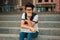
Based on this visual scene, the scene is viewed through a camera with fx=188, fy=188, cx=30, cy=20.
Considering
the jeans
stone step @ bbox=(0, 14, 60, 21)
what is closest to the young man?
→ the jeans

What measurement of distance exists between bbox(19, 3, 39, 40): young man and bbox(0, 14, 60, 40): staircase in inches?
13.0

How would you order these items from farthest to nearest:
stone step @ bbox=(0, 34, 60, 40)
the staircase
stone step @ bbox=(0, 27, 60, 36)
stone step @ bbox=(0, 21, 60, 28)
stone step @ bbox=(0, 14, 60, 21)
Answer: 1. stone step @ bbox=(0, 14, 60, 21)
2. stone step @ bbox=(0, 21, 60, 28)
3. stone step @ bbox=(0, 27, 60, 36)
4. the staircase
5. stone step @ bbox=(0, 34, 60, 40)

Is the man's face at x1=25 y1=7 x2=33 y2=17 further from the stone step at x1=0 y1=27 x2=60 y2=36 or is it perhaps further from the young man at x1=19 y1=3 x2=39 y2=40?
the stone step at x1=0 y1=27 x2=60 y2=36

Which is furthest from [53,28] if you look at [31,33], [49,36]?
[31,33]

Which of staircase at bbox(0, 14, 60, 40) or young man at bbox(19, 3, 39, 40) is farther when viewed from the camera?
staircase at bbox(0, 14, 60, 40)

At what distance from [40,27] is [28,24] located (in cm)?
92

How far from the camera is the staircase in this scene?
3.65m

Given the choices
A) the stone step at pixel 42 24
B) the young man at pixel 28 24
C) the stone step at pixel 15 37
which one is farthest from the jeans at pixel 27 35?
the stone step at pixel 42 24

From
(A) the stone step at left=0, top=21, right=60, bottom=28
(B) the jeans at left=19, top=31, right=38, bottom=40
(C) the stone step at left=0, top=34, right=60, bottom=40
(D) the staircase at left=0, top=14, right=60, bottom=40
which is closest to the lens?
(B) the jeans at left=19, top=31, right=38, bottom=40

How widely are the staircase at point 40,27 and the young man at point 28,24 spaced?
33 cm

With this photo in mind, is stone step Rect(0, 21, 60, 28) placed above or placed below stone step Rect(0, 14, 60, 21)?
below

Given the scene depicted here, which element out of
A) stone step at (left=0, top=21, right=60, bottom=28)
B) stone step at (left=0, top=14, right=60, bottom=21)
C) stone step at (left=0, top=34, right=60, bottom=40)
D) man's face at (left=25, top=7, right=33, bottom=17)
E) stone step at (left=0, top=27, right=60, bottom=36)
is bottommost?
→ stone step at (left=0, top=34, right=60, bottom=40)

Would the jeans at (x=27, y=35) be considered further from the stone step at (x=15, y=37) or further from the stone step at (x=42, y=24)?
the stone step at (x=42, y=24)

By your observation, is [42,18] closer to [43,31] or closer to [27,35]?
[43,31]
